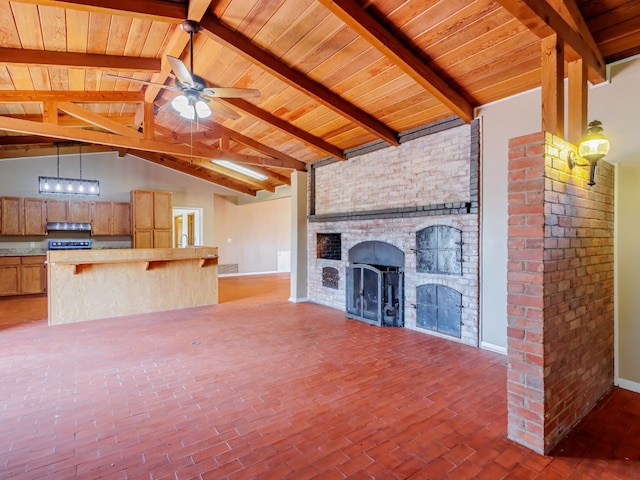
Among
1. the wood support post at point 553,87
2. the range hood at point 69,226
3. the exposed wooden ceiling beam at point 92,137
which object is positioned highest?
the exposed wooden ceiling beam at point 92,137

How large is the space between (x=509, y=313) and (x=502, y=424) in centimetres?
87

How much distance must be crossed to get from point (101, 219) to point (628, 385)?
9774 millimetres

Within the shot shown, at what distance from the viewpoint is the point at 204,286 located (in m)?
6.43

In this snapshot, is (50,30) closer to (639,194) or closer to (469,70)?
(469,70)

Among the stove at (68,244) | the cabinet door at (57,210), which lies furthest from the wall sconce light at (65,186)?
the stove at (68,244)

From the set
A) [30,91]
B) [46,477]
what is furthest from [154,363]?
[30,91]

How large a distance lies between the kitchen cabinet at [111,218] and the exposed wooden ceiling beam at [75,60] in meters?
5.33

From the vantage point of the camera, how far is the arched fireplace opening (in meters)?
4.93

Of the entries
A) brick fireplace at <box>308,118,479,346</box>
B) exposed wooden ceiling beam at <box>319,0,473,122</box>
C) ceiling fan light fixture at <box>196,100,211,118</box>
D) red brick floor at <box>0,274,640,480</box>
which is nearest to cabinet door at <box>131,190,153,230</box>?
red brick floor at <box>0,274,640,480</box>

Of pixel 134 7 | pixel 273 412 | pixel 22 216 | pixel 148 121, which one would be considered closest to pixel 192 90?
pixel 134 7

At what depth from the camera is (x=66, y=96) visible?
4.43 meters

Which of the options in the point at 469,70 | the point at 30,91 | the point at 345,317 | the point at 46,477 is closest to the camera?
the point at 46,477

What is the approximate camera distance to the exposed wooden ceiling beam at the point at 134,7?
260 centimetres

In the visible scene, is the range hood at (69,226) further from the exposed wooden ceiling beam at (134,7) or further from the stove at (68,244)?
the exposed wooden ceiling beam at (134,7)
